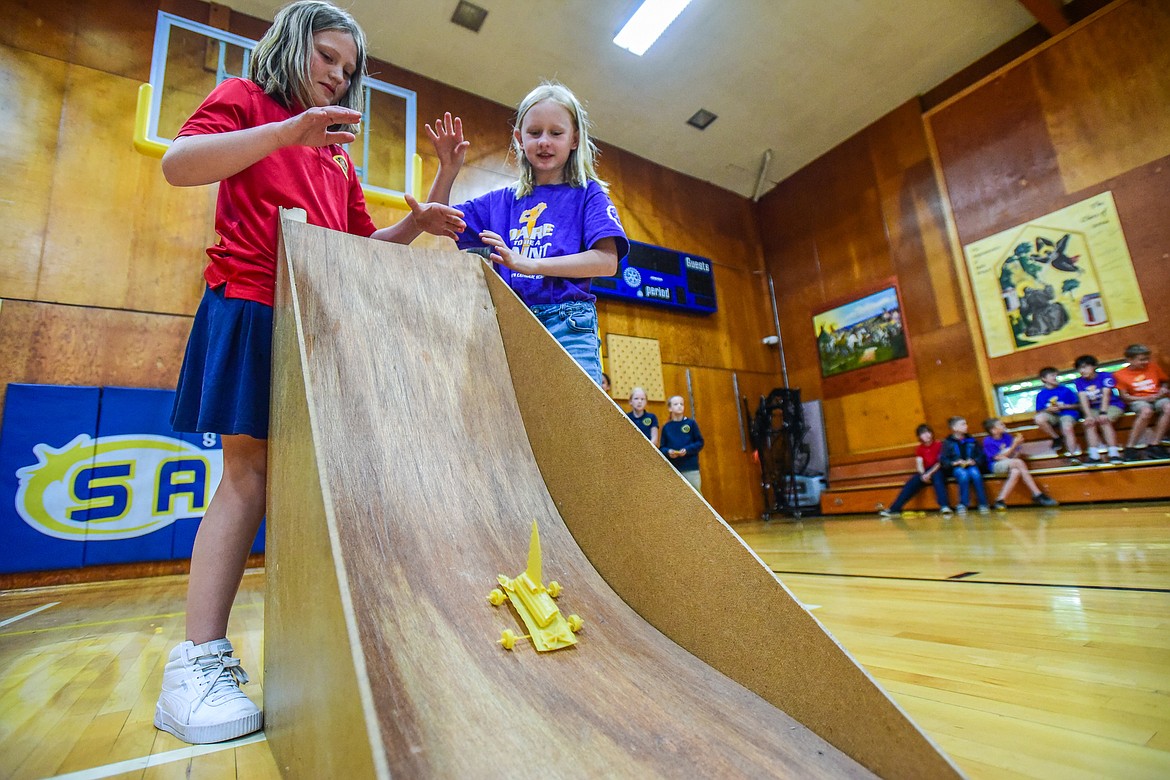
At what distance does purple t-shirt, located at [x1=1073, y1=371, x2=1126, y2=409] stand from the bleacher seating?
134 millimetres

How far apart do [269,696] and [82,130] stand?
4155 millimetres

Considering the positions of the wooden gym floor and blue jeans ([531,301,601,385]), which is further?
blue jeans ([531,301,601,385])

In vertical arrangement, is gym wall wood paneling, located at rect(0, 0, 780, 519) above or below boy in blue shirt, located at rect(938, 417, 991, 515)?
above

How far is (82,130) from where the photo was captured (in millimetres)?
3215

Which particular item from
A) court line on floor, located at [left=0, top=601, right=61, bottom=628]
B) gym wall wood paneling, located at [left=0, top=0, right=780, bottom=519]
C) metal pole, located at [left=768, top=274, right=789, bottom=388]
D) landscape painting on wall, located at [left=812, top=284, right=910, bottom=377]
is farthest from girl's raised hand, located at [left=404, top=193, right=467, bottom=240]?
metal pole, located at [left=768, top=274, right=789, bottom=388]

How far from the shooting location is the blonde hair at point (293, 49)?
0.88 metres

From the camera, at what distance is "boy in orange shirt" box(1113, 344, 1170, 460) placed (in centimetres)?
344

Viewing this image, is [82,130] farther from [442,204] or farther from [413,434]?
[413,434]

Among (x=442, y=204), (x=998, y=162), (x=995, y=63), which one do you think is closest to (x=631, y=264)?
(x=998, y=162)

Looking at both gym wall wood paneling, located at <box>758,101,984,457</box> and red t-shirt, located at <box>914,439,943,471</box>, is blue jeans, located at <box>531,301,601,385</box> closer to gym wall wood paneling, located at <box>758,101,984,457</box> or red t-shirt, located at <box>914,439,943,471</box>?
red t-shirt, located at <box>914,439,943,471</box>

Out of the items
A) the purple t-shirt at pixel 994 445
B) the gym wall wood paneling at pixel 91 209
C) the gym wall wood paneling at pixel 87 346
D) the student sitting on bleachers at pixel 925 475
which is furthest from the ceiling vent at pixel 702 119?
the gym wall wood paneling at pixel 87 346

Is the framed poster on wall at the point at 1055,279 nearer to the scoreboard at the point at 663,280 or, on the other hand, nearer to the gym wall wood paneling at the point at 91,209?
the scoreboard at the point at 663,280

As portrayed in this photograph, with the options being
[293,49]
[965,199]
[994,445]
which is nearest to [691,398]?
[994,445]

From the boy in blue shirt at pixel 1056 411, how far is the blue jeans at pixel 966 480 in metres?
0.54
